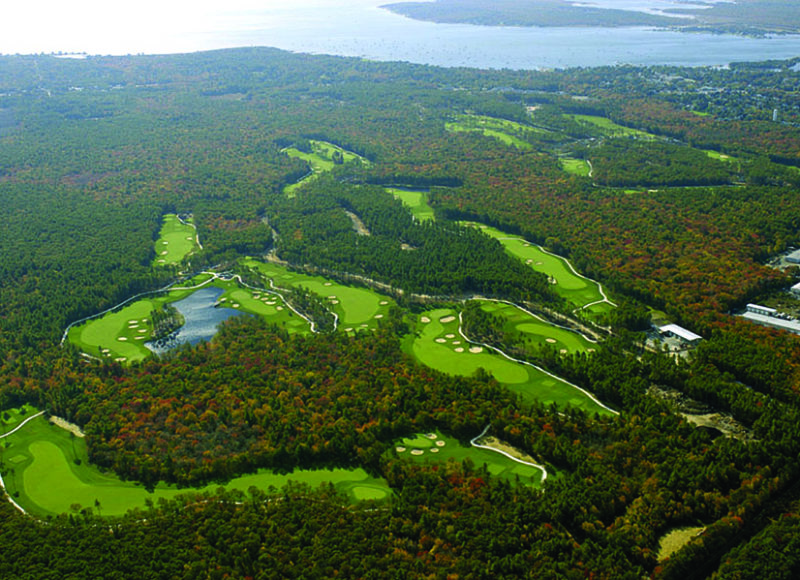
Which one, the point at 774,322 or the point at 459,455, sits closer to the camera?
the point at 459,455

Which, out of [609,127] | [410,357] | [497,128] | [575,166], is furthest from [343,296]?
[609,127]

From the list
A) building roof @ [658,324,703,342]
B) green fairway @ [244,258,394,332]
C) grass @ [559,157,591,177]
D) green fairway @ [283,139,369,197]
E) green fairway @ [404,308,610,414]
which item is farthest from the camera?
green fairway @ [283,139,369,197]

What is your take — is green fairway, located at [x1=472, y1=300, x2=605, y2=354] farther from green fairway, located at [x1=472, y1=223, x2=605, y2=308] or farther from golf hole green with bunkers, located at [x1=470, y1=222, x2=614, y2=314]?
green fairway, located at [x1=472, y1=223, x2=605, y2=308]

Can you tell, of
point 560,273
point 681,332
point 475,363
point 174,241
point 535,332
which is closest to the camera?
point 475,363

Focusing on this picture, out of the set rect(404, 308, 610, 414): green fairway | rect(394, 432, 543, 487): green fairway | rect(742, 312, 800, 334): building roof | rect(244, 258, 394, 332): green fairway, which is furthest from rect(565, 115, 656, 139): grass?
rect(394, 432, 543, 487): green fairway

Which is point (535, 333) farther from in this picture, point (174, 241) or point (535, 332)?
point (174, 241)

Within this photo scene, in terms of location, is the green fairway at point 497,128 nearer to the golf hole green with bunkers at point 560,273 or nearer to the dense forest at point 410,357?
the dense forest at point 410,357
